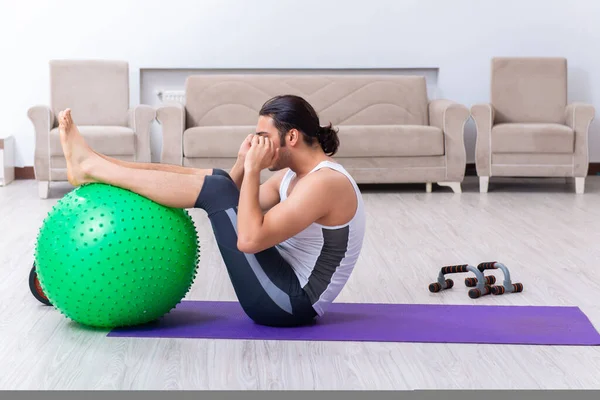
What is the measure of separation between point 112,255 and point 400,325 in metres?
0.96

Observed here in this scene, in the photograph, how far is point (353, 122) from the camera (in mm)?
6836

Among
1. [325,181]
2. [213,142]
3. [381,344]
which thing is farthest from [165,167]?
[213,142]

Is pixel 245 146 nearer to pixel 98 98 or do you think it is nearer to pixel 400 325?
pixel 400 325

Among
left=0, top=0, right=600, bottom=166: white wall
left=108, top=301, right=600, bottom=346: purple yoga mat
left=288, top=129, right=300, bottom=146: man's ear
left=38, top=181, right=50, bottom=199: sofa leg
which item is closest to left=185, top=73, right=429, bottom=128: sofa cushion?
left=0, top=0, right=600, bottom=166: white wall

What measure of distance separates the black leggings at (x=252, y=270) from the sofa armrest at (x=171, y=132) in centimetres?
349

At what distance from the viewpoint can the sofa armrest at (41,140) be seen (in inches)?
241

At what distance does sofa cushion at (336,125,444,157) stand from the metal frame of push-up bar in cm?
277

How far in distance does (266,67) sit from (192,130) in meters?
→ 1.20

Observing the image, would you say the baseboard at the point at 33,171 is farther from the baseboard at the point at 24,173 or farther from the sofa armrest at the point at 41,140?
the sofa armrest at the point at 41,140

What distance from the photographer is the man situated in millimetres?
2660

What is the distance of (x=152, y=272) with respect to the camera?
2695mm

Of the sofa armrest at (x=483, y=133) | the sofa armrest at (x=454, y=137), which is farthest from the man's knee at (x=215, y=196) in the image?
the sofa armrest at (x=483, y=133)

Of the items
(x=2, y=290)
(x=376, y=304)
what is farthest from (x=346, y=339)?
(x=2, y=290)

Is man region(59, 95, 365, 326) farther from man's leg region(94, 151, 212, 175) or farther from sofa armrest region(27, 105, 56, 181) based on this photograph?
sofa armrest region(27, 105, 56, 181)
